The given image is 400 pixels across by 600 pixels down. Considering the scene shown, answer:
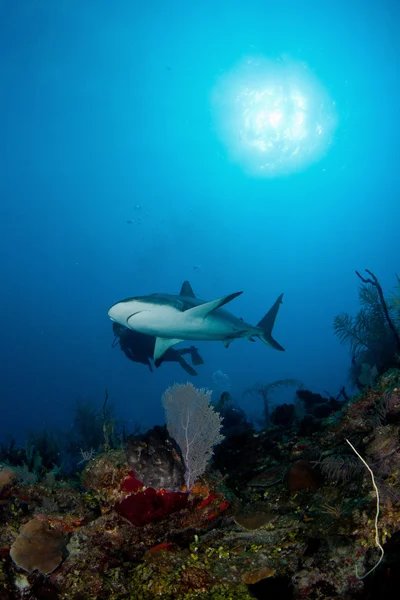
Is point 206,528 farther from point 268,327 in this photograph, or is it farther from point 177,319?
point 268,327

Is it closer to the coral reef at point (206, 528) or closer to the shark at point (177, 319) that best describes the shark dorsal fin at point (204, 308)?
the shark at point (177, 319)

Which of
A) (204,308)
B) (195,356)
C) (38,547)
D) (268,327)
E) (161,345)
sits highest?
(195,356)

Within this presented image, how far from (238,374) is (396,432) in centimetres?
16654

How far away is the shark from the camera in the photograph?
24.5 feet

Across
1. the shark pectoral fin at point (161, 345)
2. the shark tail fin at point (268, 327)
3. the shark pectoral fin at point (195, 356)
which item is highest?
the shark pectoral fin at point (195, 356)

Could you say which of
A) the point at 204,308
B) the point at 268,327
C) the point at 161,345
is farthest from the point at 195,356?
the point at 204,308

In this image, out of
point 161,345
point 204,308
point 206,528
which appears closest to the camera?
point 206,528

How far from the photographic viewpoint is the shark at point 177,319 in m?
7.46

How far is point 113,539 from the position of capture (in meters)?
4.14

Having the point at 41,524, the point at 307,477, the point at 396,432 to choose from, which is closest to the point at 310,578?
the point at 307,477

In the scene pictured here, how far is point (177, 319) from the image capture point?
27.9 ft

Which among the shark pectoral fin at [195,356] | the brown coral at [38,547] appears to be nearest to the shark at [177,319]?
the brown coral at [38,547]

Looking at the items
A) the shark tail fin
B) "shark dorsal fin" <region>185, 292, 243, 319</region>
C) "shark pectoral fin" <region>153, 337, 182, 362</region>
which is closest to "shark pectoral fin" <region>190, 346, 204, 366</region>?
the shark tail fin

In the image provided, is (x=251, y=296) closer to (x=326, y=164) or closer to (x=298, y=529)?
(x=326, y=164)
